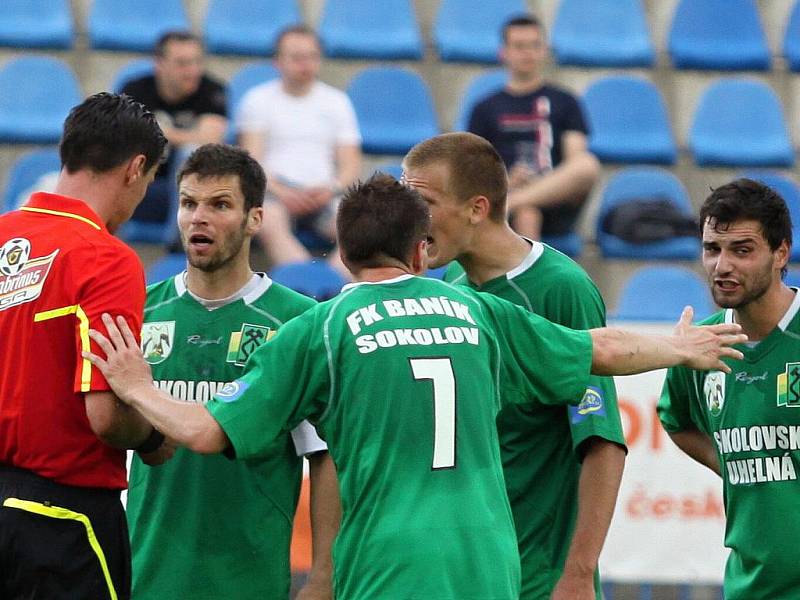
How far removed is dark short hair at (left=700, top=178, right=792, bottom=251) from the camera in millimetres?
5215

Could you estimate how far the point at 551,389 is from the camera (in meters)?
4.63

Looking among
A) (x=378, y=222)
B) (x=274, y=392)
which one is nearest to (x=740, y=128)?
(x=378, y=222)

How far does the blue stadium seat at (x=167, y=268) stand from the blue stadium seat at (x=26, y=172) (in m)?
1.37

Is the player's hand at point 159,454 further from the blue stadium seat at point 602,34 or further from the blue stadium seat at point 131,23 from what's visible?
the blue stadium seat at point 602,34

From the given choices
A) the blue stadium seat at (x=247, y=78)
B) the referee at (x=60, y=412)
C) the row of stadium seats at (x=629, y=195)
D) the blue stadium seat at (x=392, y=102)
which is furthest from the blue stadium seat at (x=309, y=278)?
the referee at (x=60, y=412)

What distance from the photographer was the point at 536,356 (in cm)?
460

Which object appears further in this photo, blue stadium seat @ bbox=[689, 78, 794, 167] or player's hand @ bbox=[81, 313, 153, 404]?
blue stadium seat @ bbox=[689, 78, 794, 167]

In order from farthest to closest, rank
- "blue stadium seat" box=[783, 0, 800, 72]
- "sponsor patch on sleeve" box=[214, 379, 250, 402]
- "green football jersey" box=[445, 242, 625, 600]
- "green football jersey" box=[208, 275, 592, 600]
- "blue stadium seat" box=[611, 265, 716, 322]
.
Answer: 1. "blue stadium seat" box=[783, 0, 800, 72]
2. "blue stadium seat" box=[611, 265, 716, 322]
3. "green football jersey" box=[445, 242, 625, 600]
4. "sponsor patch on sleeve" box=[214, 379, 250, 402]
5. "green football jersey" box=[208, 275, 592, 600]

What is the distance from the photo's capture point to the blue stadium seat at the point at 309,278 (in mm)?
9469

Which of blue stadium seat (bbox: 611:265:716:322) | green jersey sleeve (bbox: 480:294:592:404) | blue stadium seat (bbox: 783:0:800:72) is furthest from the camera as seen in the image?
blue stadium seat (bbox: 783:0:800:72)

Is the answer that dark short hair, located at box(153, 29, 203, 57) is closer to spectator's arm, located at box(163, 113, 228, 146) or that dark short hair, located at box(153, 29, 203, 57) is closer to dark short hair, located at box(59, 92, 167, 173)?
spectator's arm, located at box(163, 113, 228, 146)

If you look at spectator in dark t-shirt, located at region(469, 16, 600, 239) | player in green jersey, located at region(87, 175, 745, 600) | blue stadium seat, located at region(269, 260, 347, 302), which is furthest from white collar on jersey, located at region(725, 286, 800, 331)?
spectator in dark t-shirt, located at region(469, 16, 600, 239)

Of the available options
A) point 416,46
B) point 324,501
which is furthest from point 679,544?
point 416,46

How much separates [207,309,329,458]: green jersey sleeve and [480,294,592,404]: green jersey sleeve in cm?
63
